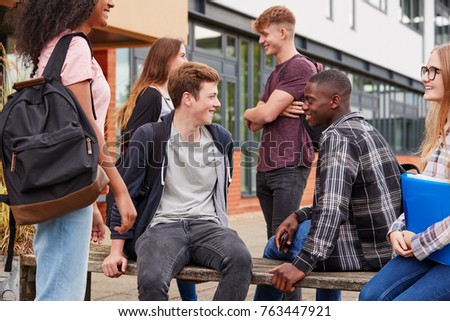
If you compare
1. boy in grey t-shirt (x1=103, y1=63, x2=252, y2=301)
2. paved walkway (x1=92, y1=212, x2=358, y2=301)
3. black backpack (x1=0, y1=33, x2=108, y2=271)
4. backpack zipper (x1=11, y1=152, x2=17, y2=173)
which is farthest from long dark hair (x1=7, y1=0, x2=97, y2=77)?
paved walkway (x1=92, y1=212, x2=358, y2=301)

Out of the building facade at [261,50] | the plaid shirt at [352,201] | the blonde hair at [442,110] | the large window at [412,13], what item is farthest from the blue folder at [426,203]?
the large window at [412,13]

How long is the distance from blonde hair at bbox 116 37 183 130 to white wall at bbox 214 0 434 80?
A: 8669mm

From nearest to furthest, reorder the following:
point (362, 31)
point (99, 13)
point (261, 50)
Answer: point (99, 13) < point (261, 50) < point (362, 31)

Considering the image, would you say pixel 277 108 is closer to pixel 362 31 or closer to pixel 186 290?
pixel 186 290

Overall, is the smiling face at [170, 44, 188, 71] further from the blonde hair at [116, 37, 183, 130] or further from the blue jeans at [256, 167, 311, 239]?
the blue jeans at [256, 167, 311, 239]

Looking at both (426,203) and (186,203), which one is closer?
(426,203)

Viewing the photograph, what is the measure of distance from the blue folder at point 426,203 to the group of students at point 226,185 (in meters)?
0.05

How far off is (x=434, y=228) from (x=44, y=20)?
176cm

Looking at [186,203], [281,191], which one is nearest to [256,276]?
[186,203]

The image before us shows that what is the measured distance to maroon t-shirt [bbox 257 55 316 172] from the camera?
15.3ft

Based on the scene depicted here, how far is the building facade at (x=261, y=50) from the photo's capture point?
10.6 m

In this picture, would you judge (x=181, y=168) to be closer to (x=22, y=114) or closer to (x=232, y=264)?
(x=232, y=264)

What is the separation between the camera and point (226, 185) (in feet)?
13.8
